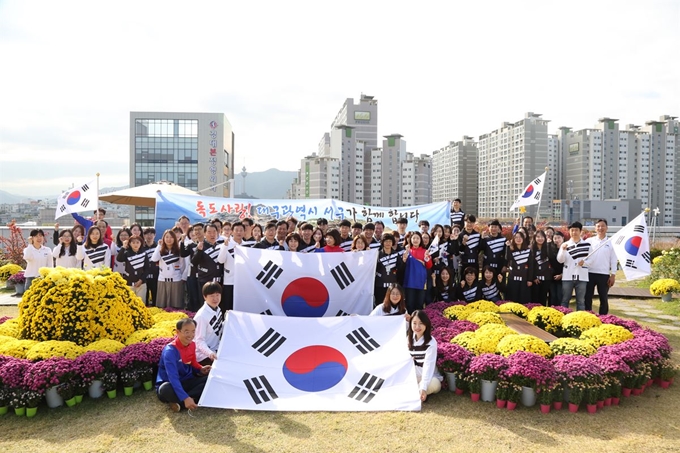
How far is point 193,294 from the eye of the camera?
7785 millimetres

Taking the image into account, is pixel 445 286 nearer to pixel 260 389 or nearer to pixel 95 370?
pixel 260 389

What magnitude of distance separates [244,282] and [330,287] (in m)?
1.29

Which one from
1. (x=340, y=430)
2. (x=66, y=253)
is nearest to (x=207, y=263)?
(x=66, y=253)

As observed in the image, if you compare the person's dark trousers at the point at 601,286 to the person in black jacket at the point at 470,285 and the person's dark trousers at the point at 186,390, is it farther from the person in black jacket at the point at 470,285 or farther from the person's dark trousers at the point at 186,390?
the person's dark trousers at the point at 186,390

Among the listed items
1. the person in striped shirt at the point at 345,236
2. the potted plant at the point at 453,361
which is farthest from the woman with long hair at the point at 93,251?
the potted plant at the point at 453,361

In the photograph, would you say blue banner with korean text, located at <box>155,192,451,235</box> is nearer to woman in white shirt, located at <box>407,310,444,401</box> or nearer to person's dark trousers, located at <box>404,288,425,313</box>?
person's dark trousers, located at <box>404,288,425,313</box>

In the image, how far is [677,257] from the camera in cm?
1232

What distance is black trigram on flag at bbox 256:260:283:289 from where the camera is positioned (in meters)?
6.99

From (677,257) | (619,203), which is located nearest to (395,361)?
(677,257)

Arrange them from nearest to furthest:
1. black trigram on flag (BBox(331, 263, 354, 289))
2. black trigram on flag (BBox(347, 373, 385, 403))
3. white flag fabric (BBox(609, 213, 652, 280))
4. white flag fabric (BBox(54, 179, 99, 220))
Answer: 1. black trigram on flag (BBox(347, 373, 385, 403))
2. black trigram on flag (BBox(331, 263, 354, 289))
3. white flag fabric (BBox(609, 213, 652, 280))
4. white flag fabric (BBox(54, 179, 99, 220))

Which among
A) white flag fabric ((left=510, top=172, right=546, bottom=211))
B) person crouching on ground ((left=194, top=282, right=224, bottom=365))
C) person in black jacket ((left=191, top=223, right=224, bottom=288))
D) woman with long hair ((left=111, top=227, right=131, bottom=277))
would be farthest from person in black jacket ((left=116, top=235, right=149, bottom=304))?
white flag fabric ((left=510, top=172, right=546, bottom=211))

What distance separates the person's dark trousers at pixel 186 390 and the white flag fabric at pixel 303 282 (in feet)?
6.47

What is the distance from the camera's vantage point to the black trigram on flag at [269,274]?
22.9 ft

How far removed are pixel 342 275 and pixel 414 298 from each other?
53.1 inches
